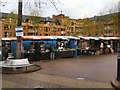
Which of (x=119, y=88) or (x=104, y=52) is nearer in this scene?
(x=119, y=88)

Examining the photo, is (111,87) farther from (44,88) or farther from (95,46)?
(95,46)

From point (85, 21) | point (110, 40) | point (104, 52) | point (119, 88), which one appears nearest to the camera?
point (119, 88)

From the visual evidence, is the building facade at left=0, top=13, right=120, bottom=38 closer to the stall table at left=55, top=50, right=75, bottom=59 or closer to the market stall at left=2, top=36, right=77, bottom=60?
the market stall at left=2, top=36, right=77, bottom=60

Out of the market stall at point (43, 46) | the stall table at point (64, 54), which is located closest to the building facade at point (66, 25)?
the market stall at point (43, 46)

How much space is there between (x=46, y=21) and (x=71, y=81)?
8381cm

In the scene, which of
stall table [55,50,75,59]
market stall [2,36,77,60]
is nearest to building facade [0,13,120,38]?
market stall [2,36,77,60]

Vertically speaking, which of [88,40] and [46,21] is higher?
[46,21]

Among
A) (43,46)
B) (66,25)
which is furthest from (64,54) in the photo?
(66,25)

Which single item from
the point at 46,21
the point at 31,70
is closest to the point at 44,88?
the point at 31,70

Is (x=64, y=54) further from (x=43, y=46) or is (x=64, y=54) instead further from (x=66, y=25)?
(x=66, y=25)

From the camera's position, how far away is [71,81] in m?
11.0

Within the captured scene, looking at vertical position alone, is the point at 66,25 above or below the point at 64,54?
above

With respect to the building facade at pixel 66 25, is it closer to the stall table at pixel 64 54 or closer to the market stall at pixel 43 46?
the market stall at pixel 43 46

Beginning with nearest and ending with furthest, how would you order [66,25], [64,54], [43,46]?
[64,54] < [43,46] < [66,25]
